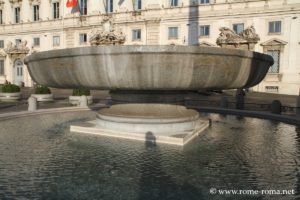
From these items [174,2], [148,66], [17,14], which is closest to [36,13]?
[17,14]

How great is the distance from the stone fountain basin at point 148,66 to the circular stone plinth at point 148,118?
155 cm

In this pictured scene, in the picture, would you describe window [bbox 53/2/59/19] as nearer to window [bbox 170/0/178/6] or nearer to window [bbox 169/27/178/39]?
window [bbox 170/0/178/6]

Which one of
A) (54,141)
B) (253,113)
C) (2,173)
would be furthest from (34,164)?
(253,113)

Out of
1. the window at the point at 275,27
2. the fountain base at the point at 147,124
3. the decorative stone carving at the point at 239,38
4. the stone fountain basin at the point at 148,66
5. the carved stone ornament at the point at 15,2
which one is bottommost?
the fountain base at the point at 147,124

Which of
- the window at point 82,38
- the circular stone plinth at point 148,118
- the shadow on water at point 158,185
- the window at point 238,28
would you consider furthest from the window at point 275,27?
the shadow on water at point 158,185

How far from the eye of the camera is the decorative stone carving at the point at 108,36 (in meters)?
34.2

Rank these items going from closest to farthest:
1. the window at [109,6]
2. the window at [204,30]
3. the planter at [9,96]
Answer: the planter at [9,96], the window at [204,30], the window at [109,6]

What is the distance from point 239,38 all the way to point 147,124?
23.3 m

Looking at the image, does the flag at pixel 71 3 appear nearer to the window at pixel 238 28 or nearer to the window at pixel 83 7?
the window at pixel 83 7

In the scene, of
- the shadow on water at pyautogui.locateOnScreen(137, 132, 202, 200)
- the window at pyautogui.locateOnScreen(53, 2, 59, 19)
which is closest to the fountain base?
the shadow on water at pyautogui.locateOnScreen(137, 132, 202, 200)

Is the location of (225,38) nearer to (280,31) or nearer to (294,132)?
(280,31)

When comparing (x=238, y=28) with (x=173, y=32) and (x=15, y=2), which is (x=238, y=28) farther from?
(x=15, y=2)

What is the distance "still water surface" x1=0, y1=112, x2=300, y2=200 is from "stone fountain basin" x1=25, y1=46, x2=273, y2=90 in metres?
1.63

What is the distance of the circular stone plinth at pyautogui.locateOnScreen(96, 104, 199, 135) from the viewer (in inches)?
341
